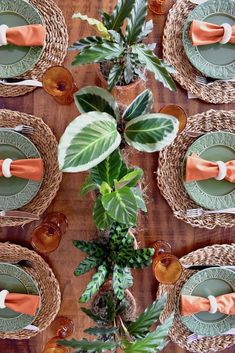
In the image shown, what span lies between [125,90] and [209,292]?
2.05 feet

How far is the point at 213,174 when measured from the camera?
1.37m

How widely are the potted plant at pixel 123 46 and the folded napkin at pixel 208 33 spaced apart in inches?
9.4

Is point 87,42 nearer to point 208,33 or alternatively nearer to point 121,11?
point 121,11

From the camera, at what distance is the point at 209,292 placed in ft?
4.71

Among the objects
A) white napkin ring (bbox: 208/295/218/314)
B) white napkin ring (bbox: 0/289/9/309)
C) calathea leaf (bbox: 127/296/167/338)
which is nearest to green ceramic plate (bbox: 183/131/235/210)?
white napkin ring (bbox: 208/295/218/314)

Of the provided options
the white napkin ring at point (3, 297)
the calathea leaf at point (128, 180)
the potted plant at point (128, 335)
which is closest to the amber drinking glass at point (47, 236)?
the white napkin ring at point (3, 297)

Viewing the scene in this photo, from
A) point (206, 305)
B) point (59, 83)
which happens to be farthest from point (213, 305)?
point (59, 83)

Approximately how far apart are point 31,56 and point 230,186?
0.67 metres

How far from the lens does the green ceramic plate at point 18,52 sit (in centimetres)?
139

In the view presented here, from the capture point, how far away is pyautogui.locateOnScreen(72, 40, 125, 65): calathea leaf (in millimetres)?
1047

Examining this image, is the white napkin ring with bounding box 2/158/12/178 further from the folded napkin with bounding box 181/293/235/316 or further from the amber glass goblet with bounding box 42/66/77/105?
the folded napkin with bounding box 181/293/235/316

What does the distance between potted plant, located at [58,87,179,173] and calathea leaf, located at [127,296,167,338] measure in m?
0.36

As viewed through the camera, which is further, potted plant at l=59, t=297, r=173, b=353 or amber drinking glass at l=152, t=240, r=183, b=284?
amber drinking glass at l=152, t=240, r=183, b=284

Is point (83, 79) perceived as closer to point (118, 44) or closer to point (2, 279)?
point (118, 44)
